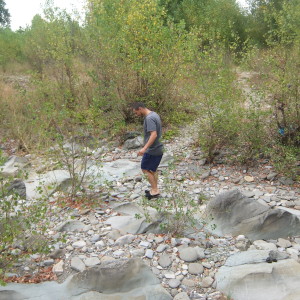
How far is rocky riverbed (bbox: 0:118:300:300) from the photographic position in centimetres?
361

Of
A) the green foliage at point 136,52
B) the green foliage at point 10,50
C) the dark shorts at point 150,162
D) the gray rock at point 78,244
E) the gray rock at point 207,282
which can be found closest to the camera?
the gray rock at point 207,282

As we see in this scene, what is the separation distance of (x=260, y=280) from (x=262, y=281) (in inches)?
0.8

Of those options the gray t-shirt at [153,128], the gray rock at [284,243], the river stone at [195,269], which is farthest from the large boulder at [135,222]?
the gray rock at [284,243]

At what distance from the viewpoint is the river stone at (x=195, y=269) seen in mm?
3931

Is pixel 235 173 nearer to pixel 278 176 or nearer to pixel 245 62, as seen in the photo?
pixel 278 176

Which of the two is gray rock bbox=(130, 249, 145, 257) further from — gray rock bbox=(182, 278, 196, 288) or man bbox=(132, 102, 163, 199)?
man bbox=(132, 102, 163, 199)

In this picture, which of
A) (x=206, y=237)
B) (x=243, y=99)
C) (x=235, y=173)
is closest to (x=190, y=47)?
(x=243, y=99)

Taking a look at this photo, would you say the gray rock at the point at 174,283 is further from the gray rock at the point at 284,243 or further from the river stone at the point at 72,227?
the river stone at the point at 72,227

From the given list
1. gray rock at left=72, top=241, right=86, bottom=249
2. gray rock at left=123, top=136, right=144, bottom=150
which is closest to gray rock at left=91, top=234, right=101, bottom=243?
gray rock at left=72, top=241, right=86, bottom=249

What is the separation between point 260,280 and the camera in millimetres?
3625

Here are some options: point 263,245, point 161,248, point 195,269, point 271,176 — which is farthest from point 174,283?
point 271,176

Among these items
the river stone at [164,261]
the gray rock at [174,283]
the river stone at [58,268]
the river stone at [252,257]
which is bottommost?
the gray rock at [174,283]

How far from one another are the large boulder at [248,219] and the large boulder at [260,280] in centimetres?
76

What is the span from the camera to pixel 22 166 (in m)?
7.71
